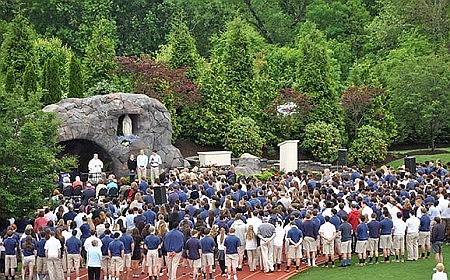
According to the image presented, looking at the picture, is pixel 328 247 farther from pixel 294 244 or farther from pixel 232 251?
pixel 232 251

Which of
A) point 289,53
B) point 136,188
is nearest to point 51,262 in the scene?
point 136,188

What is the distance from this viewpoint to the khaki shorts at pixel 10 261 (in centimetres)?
2611

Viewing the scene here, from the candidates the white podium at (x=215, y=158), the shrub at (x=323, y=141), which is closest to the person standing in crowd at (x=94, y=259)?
the white podium at (x=215, y=158)

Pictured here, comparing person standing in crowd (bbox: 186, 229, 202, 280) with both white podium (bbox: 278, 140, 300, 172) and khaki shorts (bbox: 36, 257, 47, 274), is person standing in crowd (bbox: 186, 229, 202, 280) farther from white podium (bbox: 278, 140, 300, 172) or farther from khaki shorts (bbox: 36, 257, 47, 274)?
white podium (bbox: 278, 140, 300, 172)

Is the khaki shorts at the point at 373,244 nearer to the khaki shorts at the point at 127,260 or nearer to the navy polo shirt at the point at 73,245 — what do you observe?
the khaki shorts at the point at 127,260

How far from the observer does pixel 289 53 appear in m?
56.1

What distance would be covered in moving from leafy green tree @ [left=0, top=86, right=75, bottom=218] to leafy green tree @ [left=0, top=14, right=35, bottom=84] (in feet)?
54.7

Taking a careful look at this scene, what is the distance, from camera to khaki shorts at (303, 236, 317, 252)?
26.7 meters

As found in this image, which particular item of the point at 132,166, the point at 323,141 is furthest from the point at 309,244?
the point at 323,141

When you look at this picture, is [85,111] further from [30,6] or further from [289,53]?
[30,6]

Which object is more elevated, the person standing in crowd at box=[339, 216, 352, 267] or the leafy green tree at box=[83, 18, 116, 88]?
the leafy green tree at box=[83, 18, 116, 88]

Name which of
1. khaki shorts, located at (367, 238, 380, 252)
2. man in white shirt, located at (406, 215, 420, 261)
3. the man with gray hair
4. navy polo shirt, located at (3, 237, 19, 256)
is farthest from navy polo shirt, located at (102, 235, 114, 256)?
man in white shirt, located at (406, 215, 420, 261)

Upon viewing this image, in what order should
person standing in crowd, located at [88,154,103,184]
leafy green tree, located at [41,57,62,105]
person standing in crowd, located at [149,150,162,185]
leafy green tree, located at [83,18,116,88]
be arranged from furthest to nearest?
leafy green tree, located at [83,18,116,88], leafy green tree, located at [41,57,62,105], person standing in crowd, located at [149,150,162,185], person standing in crowd, located at [88,154,103,184]

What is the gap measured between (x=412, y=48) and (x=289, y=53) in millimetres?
7330
